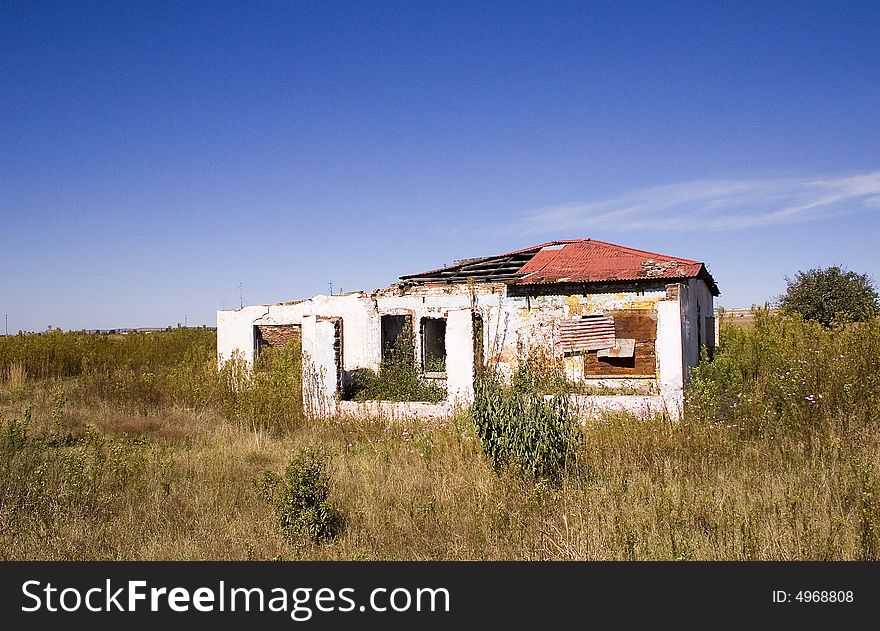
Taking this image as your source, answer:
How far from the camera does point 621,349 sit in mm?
12430

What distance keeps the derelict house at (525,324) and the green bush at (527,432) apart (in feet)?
6.84

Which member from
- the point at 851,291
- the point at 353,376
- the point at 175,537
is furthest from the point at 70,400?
the point at 851,291

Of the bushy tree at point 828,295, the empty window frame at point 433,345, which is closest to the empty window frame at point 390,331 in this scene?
the empty window frame at point 433,345

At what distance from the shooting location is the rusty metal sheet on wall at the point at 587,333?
12586mm

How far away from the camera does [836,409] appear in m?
7.55

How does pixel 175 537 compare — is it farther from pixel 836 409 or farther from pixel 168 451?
pixel 836 409

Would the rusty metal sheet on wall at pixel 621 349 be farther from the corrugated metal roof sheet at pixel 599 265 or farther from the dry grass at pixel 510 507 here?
the dry grass at pixel 510 507

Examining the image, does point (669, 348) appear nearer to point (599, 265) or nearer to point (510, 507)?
point (599, 265)

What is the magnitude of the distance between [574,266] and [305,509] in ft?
33.1

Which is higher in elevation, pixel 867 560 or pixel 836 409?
pixel 836 409

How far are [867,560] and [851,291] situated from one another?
31.4 m

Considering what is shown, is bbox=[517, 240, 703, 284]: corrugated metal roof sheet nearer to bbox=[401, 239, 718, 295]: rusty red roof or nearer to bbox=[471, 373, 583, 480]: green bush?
bbox=[401, 239, 718, 295]: rusty red roof

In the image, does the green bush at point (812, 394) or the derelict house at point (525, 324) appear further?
the derelict house at point (525, 324)

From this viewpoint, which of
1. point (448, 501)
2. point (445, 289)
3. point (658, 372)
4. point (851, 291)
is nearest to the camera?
point (448, 501)
